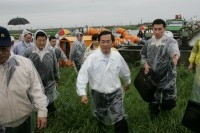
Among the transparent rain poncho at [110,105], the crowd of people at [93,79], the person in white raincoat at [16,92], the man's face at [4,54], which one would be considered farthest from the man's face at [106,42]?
the man's face at [4,54]

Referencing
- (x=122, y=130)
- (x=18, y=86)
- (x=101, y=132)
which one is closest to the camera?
(x=18, y=86)

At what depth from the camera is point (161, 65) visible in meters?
5.77

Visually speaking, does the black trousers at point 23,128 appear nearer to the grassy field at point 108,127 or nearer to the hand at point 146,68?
the grassy field at point 108,127

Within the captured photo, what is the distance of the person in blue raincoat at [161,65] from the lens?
566 centimetres

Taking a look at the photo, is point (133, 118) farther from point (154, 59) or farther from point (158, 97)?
point (154, 59)

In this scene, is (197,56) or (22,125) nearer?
(22,125)

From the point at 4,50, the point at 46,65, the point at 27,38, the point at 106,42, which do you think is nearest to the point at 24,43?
the point at 27,38

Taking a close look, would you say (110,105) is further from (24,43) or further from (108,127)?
(24,43)

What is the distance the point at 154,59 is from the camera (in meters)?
5.82

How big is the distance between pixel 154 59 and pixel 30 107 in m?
2.75

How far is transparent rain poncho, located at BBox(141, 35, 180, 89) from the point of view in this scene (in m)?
5.69

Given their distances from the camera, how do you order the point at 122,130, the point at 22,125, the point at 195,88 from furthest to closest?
1. the point at 122,130
2. the point at 195,88
3. the point at 22,125

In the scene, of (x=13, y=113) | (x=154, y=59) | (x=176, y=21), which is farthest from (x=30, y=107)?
(x=176, y=21)

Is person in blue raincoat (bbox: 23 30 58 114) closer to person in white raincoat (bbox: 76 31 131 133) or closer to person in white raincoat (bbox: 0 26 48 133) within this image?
person in white raincoat (bbox: 76 31 131 133)
